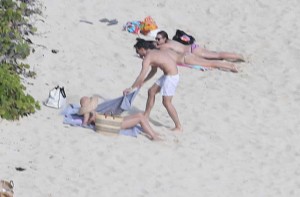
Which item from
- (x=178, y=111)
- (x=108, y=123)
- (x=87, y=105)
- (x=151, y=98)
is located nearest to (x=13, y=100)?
(x=87, y=105)

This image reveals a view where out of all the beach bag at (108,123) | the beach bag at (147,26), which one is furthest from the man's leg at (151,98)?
the beach bag at (147,26)

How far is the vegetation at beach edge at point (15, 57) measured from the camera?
47.5 feet

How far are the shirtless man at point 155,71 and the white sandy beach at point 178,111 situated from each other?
393mm

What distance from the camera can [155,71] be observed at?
1491 centimetres

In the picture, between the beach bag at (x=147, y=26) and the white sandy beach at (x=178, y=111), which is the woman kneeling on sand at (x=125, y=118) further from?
the beach bag at (x=147, y=26)

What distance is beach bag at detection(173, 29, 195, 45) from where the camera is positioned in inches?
719

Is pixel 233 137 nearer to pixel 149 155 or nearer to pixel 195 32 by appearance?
pixel 149 155

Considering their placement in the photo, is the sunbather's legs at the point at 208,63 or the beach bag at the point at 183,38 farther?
the beach bag at the point at 183,38

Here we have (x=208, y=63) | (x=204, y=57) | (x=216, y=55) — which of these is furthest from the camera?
(x=216, y=55)

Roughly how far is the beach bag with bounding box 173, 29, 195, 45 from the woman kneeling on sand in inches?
151

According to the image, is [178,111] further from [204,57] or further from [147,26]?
[147,26]

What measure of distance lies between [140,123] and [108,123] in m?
0.53

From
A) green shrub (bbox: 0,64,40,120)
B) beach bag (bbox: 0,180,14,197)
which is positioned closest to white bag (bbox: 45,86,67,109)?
green shrub (bbox: 0,64,40,120)

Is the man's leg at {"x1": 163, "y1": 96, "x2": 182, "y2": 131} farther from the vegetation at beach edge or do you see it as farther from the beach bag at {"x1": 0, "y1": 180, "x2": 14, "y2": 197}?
the beach bag at {"x1": 0, "y1": 180, "x2": 14, "y2": 197}
